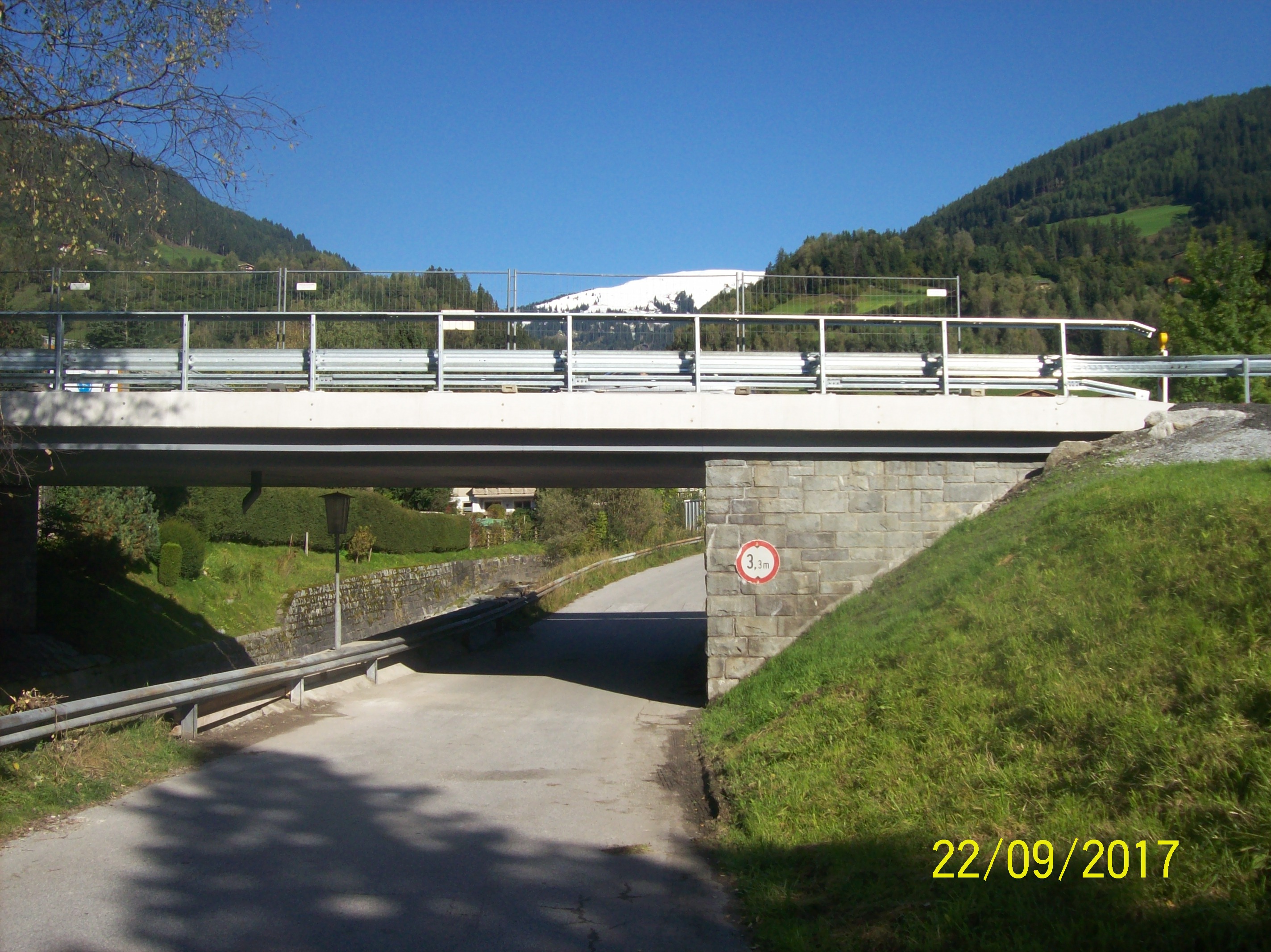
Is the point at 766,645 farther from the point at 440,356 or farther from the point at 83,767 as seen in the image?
the point at 83,767

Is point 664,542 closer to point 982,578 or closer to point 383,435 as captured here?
point 383,435

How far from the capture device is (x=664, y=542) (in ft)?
165

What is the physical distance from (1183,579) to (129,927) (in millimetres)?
6832

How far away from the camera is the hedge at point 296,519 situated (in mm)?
30812

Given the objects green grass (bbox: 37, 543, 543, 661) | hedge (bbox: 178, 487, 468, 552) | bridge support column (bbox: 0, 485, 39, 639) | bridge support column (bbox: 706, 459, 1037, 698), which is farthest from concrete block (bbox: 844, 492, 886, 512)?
hedge (bbox: 178, 487, 468, 552)

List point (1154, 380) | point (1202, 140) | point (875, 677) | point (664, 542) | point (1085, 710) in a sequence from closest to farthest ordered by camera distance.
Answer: point (1085, 710) < point (875, 677) < point (1154, 380) < point (664, 542) < point (1202, 140)

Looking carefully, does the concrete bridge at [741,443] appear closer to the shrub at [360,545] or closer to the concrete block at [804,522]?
the concrete block at [804,522]

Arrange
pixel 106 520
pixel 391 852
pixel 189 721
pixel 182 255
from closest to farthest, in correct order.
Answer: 1. pixel 391 852
2. pixel 189 721
3. pixel 182 255
4. pixel 106 520

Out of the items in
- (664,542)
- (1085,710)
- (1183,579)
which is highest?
(1183,579)

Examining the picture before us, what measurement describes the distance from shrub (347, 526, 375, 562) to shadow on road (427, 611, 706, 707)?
394 inches

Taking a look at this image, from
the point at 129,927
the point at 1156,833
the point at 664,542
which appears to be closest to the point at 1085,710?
the point at 1156,833

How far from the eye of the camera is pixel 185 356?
487 inches

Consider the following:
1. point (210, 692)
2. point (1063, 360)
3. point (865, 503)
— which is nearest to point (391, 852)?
point (210, 692)
